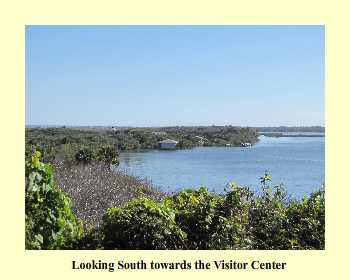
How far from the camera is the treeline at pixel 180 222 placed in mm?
7457

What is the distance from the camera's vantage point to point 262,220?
8234 mm

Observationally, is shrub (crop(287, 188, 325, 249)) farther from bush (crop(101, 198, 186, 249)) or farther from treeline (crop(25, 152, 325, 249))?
bush (crop(101, 198, 186, 249))

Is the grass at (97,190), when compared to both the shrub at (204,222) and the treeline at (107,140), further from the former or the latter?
the treeline at (107,140)

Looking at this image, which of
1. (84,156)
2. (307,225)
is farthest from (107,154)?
(307,225)

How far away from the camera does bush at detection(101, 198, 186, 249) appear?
7.42 metres

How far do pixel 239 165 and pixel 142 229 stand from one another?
668cm

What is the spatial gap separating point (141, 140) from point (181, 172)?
8.79 metres

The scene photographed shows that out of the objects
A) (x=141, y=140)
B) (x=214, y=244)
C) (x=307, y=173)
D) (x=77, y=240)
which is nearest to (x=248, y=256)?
A: (x=214, y=244)

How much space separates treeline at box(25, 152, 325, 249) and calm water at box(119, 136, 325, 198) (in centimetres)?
151

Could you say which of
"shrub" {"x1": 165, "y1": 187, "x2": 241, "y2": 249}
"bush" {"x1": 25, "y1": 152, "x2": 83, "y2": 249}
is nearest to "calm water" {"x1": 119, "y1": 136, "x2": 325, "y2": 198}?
"shrub" {"x1": 165, "y1": 187, "x2": 241, "y2": 249}

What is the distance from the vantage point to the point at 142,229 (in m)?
7.39

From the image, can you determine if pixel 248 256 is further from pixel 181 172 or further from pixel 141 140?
pixel 141 140

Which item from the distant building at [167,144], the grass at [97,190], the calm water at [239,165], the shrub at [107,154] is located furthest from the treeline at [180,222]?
the distant building at [167,144]

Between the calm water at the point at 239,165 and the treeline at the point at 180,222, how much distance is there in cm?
151
